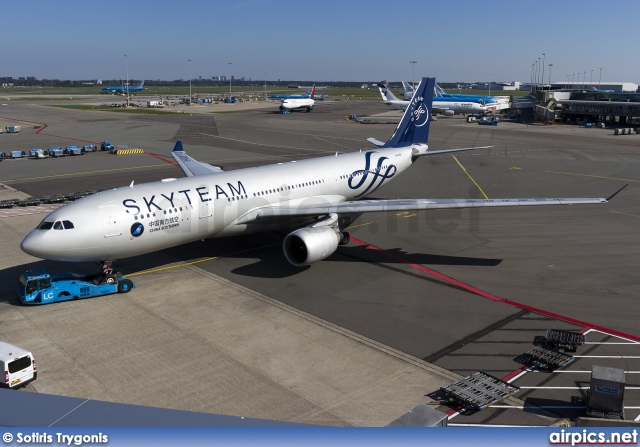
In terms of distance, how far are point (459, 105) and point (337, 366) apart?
12243 centimetres

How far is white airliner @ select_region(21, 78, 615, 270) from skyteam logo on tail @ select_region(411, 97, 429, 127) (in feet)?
16.5

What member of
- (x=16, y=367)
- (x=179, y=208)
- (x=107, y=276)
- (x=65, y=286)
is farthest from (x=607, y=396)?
(x=65, y=286)

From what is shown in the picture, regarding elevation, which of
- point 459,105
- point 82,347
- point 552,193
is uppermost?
point 459,105

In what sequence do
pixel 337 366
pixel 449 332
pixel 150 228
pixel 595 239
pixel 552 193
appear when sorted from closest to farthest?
pixel 337 366 → pixel 449 332 → pixel 150 228 → pixel 595 239 → pixel 552 193

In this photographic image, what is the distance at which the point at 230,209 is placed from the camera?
26.7m

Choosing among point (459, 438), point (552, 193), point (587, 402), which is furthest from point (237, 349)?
point (552, 193)

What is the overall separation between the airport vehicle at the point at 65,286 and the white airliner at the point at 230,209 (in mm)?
830

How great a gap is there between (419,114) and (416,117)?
1.13 ft

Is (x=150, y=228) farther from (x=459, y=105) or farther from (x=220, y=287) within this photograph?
(x=459, y=105)

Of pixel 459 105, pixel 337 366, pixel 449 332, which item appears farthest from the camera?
pixel 459 105

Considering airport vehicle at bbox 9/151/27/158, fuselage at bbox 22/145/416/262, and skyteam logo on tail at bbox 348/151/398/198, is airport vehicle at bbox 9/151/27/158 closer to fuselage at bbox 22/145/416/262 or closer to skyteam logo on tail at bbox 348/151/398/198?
fuselage at bbox 22/145/416/262

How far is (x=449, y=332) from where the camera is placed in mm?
19922

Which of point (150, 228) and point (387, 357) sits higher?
point (150, 228)

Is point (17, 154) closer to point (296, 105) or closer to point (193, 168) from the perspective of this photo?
point (193, 168)
